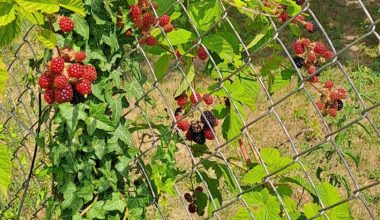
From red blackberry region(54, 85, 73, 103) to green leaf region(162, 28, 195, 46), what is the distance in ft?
1.27

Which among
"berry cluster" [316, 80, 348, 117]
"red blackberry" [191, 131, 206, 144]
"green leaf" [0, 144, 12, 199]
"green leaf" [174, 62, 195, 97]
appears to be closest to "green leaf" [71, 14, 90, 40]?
"green leaf" [174, 62, 195, 97]

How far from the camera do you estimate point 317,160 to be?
3695 mm

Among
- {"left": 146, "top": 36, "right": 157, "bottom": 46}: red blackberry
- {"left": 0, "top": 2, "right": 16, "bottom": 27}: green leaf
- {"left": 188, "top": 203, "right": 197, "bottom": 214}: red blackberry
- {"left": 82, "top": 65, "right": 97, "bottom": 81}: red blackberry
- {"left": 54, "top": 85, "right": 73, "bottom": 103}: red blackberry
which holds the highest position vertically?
{"left": 0, "top": 2, "right": 16, "bottom": 27}: green leaf

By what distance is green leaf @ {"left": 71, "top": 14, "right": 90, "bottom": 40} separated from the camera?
5.17 ft

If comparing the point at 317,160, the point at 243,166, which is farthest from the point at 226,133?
the point at 317,160

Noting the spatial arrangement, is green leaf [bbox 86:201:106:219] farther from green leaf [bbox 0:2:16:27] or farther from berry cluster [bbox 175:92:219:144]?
green leaf [bbox 0:2:16:27]

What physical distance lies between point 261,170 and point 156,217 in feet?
5.30

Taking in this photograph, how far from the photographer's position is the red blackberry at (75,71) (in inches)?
54.4

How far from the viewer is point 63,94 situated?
1.36 meters

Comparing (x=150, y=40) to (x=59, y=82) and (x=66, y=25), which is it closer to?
(x=66, y=25)

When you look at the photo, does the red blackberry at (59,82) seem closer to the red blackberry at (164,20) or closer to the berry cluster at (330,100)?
the red blackberry at (164,20)

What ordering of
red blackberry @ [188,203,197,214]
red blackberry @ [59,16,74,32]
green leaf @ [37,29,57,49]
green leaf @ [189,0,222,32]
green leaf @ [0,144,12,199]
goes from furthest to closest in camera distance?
red blackberry @ [188,203,197,214], green leaf @ [189,0,222,32], red blackberry @ [59,16,74,32], green leaf @ [37,29,57,49], green leaf @ [0,144,12,199]

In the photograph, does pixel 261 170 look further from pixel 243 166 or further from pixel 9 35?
pixel 9 35

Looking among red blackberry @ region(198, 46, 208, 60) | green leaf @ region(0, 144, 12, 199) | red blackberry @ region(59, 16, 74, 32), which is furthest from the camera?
red blackberry @ region(198, 46, 208, 60)
